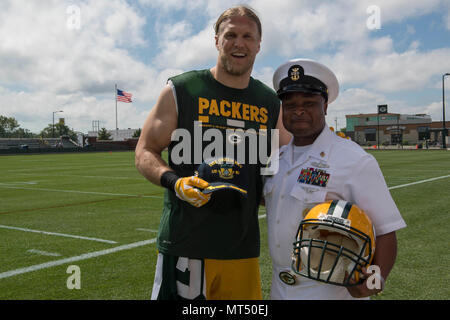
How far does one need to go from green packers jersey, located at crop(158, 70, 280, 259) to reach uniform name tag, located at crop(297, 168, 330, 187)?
364mm

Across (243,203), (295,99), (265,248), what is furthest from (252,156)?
(265,248)

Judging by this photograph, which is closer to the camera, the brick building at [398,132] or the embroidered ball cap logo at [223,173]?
the embroidered ball cap logo at [223,173]

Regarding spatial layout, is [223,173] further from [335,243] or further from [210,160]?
[335,243]

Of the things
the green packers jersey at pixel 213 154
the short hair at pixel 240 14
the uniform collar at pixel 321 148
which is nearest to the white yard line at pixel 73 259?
the green packers jersey at pixel 213 154

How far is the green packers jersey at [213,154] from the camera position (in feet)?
7.97

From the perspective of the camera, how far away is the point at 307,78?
219 centimetres

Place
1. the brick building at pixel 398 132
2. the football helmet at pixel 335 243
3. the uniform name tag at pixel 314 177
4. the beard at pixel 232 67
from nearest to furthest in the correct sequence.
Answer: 1. the football helmet at pixel 335 243
2. the uniform name tag at pixel 314 177
3. the beard at pixel 232 67
4. the brick building at pixel 398 132

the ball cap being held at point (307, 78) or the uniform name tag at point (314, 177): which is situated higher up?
the ball cap being held at point (307, 78)

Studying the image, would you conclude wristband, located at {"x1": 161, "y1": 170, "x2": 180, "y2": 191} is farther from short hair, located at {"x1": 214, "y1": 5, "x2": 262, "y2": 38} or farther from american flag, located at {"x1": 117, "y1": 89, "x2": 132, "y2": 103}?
american flag, located at {"x1": 117, "y1": 89, "x2": 132, "y2": 103}

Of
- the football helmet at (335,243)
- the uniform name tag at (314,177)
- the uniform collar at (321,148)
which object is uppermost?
the uniform collar at (321,148)

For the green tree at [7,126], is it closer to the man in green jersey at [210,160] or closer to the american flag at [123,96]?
the american flag at [123,96]

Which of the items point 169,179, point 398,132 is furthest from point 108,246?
point 398,132
